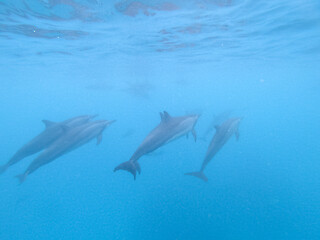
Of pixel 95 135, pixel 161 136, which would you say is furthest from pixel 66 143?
pixel 161 136

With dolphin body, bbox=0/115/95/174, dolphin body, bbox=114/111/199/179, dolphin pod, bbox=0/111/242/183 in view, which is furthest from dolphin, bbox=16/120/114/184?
dolphin body, bbox=114/111/199/179

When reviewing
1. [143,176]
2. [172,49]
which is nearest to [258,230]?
[143,176]

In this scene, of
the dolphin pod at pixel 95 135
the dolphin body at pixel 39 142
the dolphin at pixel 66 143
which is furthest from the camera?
the dolphin body at pixel 39 142

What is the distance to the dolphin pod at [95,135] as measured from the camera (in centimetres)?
731

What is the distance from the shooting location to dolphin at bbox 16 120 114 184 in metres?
8.01

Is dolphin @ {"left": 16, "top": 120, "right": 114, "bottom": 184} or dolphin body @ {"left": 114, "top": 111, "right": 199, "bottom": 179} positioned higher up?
dolphin body @ {"left": 114, "top": 111, "right": 199, "bottom": 179}

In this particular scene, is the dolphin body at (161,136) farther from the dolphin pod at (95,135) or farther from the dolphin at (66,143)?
the dolphin at (66,143)

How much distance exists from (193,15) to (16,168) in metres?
19.2

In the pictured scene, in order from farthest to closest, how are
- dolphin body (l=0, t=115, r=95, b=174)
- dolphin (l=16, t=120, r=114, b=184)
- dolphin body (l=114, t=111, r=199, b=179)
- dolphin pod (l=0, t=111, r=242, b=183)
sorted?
dolphin body (l=0, t=115, r=95, b=174) → dolphin (l=16, t=120, r=114, b=184) → dolphin pod (l=0, t=111, r=242, b=183) → dolphin body (l=114, t=111, r=199, b=179)

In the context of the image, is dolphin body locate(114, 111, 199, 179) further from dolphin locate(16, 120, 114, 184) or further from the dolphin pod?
dolphin locate(16, 120, 114, 184)

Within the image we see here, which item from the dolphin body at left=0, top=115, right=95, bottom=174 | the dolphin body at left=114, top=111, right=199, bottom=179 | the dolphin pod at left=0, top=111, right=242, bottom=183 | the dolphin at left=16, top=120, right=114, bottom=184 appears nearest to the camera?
the dolphin body at left=114, top=111, right=199, bottom=179

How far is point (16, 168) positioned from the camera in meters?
17.4

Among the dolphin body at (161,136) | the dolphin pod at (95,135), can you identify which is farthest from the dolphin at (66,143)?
the dolphin body at (161,136)

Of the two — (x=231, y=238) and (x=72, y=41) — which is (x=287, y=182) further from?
(x=72, y=41)
